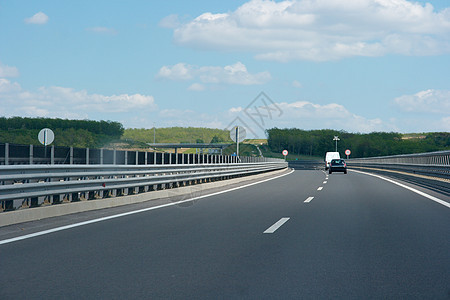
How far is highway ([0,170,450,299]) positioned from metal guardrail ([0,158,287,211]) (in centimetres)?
62

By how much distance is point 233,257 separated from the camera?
671 centimetres

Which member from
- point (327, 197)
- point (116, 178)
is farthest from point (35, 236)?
point (327, 197)

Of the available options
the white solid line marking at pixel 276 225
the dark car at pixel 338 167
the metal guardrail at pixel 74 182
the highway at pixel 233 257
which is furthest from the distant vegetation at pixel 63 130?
the highway at pixel 233 257

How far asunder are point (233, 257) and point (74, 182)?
5.48 metres

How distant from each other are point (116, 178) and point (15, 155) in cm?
580

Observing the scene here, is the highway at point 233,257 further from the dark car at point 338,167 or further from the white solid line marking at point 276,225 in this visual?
the dark car at point 338,167

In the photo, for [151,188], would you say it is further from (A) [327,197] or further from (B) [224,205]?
(A) [327,197]

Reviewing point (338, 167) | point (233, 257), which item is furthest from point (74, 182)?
point (338, 167)

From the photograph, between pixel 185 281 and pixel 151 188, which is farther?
pixel 151 188

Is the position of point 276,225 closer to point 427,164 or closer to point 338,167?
point 427,164

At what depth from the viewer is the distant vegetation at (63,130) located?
→ 6501 inches

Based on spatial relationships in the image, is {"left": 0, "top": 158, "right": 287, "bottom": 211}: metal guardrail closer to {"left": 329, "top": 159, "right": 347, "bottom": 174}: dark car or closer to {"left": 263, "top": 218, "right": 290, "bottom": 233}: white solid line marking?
{"left": 263, "top": 218, "right": 290, "bottom": 233}: white solid line marking

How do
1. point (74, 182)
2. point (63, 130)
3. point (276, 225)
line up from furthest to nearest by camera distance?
point (63, 130)
point (74, 182)
point (276, 225)

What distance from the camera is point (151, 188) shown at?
15859 mm
